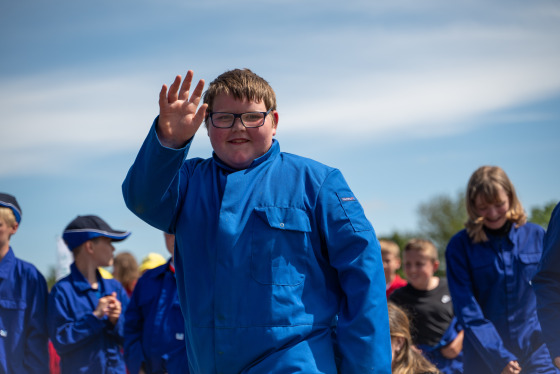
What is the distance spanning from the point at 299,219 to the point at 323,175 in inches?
10.2

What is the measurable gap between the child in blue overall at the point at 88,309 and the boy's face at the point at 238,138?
336 cm

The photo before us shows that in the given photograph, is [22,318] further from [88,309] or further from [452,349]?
[452,349]

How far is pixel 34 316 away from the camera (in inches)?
238

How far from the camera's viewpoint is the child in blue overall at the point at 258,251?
288 centimetres

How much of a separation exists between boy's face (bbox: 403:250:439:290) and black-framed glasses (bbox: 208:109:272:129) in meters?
4.67

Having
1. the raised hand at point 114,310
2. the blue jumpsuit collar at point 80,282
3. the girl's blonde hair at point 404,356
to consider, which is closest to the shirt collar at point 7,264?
the blue jumpsuit collar at point 80,282

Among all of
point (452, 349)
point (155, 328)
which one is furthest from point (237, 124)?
point (452, 349)

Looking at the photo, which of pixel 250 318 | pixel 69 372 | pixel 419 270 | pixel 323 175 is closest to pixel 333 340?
pixel 250 318

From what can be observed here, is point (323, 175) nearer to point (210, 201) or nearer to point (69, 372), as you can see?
point (210, 201)

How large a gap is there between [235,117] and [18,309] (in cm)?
365

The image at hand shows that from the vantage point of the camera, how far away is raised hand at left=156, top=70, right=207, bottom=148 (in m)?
2.95

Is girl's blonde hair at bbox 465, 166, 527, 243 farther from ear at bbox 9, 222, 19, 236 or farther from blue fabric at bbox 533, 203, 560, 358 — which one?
ear at bbox 9, 222, 19, 236

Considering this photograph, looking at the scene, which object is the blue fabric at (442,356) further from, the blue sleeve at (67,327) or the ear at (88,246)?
the ear at (88,246)

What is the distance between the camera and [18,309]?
5.93 metres
